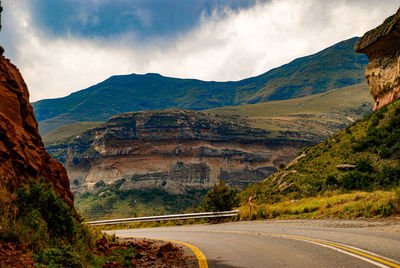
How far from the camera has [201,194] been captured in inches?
3967

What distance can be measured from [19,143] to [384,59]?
42.9 meters

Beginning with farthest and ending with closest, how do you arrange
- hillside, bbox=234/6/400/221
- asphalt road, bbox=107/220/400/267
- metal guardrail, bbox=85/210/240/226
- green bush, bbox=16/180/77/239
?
metal guardrail, bbox=85/210/240/226, hillside, bbox=234/6/400/221, green bush, bbox=16/180/77/239, asphalt road, bbox=107/220/400/267

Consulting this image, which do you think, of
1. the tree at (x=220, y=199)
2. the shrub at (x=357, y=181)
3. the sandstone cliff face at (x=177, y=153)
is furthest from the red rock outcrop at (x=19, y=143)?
the sandstone cliff face at (x=177, y=153)

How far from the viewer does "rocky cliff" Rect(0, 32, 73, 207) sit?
738 centimetres

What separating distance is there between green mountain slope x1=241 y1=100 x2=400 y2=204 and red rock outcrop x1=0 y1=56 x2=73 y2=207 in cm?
2006

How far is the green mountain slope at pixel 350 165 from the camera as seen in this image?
77.8 ft

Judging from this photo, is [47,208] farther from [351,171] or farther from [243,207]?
[351,171]

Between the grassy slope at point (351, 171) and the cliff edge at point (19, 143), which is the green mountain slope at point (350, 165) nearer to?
the grassy slope at point (351, 171)

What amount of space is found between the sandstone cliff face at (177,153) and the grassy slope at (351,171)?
237ft

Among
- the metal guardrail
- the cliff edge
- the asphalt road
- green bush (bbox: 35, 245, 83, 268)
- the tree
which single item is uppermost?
the cliff edge

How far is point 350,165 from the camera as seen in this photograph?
90.8 feet

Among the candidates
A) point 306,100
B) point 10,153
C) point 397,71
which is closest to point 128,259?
point 10,153

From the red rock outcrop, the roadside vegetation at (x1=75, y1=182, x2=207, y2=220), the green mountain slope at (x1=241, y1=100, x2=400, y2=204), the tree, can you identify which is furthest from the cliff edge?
the roadside vegetation at (x1=75, y1=182, x2=207, y2=220)

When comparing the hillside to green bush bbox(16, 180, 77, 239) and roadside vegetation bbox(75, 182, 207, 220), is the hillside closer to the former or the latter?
green bush bbox(16, 180, 77, 239)
